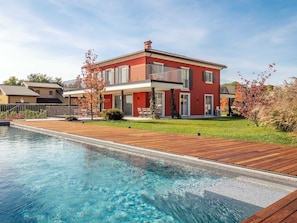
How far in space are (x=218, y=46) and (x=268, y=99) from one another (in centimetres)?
796

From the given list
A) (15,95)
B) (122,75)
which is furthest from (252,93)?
(15,95)

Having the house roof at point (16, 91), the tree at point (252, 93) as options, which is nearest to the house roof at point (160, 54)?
the tree at point (252, 93)

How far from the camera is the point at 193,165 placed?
5.07 metres

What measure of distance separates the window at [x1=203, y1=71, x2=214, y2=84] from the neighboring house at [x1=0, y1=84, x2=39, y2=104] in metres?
25.6

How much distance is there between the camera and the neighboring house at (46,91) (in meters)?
40.6

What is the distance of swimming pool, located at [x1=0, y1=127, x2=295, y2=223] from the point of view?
338 cm

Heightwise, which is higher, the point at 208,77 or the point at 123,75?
the point at 208,77

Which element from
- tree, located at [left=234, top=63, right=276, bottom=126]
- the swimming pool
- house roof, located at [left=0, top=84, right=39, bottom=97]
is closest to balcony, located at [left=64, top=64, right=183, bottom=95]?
tree, located at [left=234, top=63, right=276, bottom=126]

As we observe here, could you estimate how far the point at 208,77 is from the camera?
2503 centimetres

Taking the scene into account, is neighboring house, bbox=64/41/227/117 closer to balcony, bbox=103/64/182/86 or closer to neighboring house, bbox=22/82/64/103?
balcony, bbox=103/64/182/86

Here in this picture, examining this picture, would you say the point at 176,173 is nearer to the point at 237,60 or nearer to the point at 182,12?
the point at 182,12

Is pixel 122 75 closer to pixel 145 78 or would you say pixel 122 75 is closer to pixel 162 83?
pixel 145 78

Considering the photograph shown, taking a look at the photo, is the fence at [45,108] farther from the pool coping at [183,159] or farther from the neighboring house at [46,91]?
the neighboring house at [46,91]

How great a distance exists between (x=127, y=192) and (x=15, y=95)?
36.5 meters
